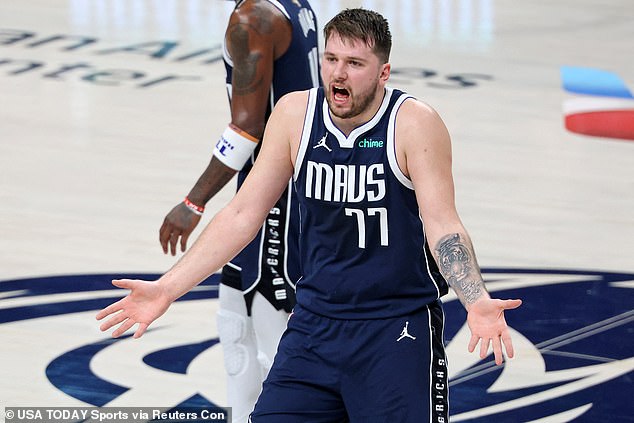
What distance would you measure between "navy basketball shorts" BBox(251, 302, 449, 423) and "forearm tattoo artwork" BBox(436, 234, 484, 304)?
0.24 m

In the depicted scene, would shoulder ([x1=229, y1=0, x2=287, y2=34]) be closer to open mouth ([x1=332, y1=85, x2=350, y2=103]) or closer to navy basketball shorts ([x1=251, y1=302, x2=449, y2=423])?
open mouth ([x1=332, y1=85, x2=350, y2=103])

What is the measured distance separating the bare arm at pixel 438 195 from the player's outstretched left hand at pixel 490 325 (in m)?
0.04

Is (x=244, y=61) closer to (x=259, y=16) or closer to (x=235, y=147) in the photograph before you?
(x=259, y=16)

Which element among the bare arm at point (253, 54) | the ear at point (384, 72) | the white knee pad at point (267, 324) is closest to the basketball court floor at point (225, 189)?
the white knee pad at point (267, 324)

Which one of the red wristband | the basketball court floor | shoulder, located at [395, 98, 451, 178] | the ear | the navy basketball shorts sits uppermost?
the ear

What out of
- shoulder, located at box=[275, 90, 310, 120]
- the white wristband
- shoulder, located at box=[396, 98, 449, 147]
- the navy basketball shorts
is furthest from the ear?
the white wristband

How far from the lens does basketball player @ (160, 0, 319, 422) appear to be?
4.51 m

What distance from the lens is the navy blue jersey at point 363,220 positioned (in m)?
3.62

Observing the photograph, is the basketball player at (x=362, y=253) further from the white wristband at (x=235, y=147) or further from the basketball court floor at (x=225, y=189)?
the basketball court floor at (x=225, y=189)

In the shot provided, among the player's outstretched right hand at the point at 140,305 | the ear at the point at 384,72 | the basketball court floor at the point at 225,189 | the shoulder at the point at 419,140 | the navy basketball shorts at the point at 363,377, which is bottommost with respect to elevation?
Result: the basketball court floor at the point at 225,189

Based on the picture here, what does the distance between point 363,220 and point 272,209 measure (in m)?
1.11

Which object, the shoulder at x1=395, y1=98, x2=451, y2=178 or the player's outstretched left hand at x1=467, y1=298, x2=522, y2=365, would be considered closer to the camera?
the player's outstretched left hand at x1=467, y1=298, x2=522, y2=365

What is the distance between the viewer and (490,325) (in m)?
3.31

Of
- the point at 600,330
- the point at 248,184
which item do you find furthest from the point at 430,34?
the point at 248,184
